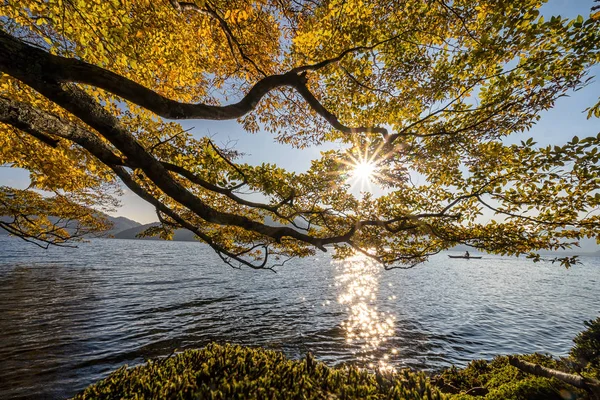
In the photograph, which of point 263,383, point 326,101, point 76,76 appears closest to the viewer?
point 76,76

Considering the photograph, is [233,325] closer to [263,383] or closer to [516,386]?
[263,383]

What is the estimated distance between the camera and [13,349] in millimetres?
10516

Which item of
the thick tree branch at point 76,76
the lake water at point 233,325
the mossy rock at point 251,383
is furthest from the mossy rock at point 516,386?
the thick tree branch at point 76,76

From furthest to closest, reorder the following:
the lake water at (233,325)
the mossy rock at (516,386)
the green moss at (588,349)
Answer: the lake water at (233,325) < the green moss at (588,349) < the mossy rock at (516,386)

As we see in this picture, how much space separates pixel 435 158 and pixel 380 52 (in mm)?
3385

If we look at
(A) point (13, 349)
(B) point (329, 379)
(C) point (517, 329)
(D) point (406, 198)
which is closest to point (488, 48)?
(D) point (406, 198)

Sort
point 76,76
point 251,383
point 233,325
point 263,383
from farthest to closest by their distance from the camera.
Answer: point 233,325 → point 263,383 → point 251,383 → point 76,76

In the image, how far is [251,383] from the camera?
142 inches

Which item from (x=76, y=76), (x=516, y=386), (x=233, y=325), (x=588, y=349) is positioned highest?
(x=76, y=76)

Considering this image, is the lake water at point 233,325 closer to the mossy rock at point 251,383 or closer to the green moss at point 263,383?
the green moss at point 263,383

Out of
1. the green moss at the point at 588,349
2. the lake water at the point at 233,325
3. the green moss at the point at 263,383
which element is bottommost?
the lake water at the point at 233,325

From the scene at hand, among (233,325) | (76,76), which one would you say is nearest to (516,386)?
(76,76)

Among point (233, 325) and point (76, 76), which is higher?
point (76, 76)

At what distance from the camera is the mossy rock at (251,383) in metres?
3.43
